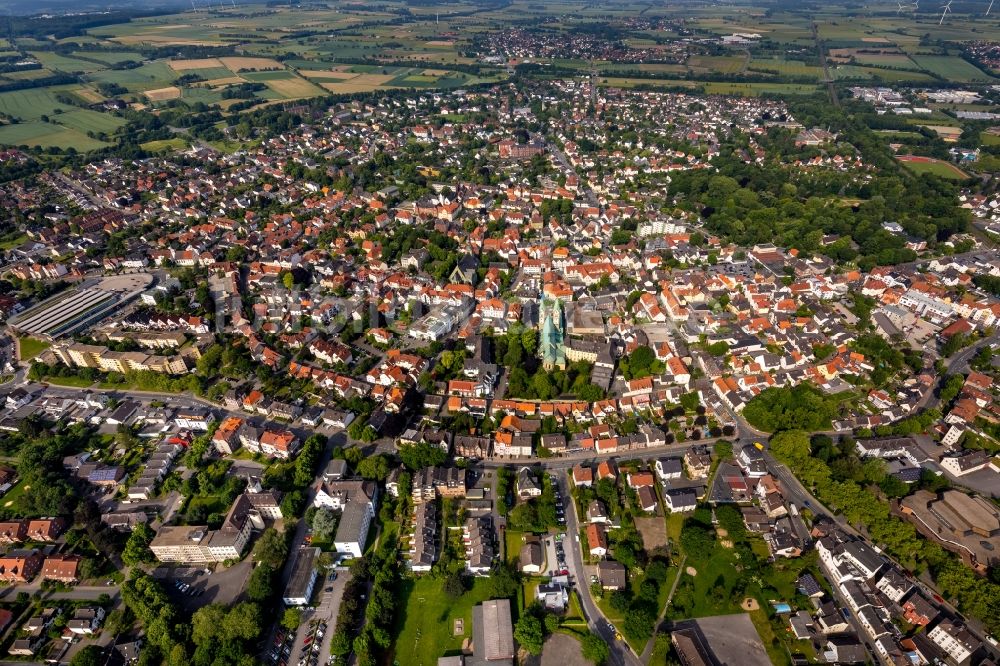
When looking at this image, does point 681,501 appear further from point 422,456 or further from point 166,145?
point 166,145

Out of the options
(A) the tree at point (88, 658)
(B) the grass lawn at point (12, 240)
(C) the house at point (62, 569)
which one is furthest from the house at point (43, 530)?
(B) the grass lawn at point (12, 240)

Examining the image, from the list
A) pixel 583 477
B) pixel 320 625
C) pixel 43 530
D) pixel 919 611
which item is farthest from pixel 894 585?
pixel 43 530

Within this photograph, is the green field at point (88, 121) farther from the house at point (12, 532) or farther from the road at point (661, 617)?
the road at point (661, 617)

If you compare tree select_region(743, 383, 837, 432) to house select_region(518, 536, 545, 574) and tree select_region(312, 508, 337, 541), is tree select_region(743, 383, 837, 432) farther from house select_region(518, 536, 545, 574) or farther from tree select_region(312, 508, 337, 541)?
tree select_region(312, 508, 337, 541)

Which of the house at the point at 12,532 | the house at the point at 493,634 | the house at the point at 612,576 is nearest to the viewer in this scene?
the house at the point at 493,634

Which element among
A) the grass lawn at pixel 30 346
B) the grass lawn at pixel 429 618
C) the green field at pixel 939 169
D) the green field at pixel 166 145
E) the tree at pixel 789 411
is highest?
the green field at pixel 939 169

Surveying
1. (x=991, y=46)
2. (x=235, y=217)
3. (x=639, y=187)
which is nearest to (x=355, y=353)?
(x=235, y=217)

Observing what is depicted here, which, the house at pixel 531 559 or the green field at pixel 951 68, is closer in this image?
the house at pixel 531 559
